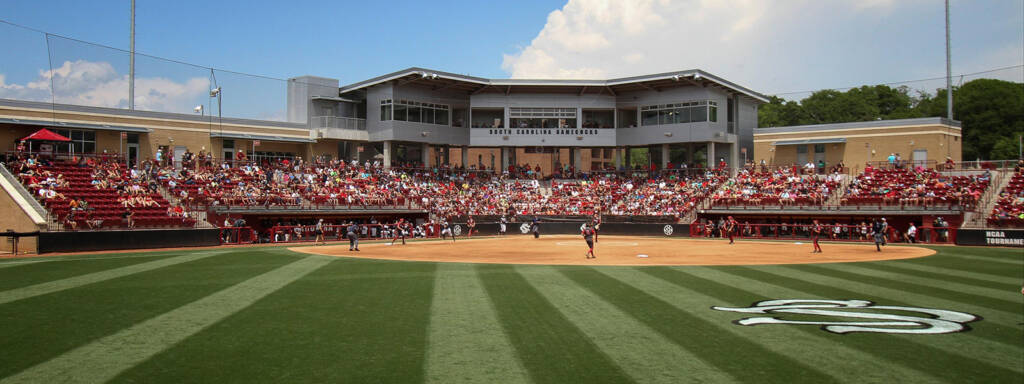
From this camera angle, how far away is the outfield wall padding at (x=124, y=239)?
1083 inches

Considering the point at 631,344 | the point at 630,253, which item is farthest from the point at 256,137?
the point at 631,344

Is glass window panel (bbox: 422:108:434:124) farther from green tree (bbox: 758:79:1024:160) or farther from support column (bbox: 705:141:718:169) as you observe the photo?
green tree (bbox: 758:79:1024:160)

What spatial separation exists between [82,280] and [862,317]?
19.8 meters

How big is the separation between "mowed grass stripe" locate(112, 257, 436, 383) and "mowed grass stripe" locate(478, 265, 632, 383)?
167 cm

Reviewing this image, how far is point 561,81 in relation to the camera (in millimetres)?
57844

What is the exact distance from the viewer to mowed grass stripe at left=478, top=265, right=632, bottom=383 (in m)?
9.20

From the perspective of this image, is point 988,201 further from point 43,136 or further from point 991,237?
point 43,136

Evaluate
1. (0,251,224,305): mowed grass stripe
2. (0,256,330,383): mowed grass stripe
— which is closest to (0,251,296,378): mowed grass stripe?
(0,256,330,383): mowed grass stripe

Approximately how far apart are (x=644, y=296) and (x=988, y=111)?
233 feet

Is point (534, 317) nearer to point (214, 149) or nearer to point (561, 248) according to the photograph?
point (561, 248)

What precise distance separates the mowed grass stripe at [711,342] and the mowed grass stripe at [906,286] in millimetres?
7419

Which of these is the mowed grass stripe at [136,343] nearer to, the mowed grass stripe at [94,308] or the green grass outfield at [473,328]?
the green grass outfield at [473,328]

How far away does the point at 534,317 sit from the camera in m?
13.2

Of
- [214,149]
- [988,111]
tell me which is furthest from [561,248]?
[988,111]
